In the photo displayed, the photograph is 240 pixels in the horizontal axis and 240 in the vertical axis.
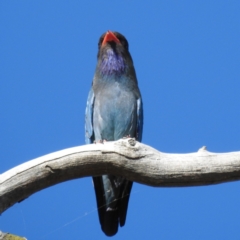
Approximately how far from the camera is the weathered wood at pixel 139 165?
4.07 metres

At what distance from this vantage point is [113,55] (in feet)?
21.1

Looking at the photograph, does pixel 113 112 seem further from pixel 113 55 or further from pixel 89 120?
pixel 113 55

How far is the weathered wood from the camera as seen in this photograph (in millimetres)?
4070

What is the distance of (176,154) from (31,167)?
1026 millimetres

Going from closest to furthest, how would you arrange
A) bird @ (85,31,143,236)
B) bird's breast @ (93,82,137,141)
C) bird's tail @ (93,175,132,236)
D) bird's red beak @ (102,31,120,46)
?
bird's tail @ (93,175,132,236)
bird @ (85,31,143,236)
bird's breast @ (93,82,137,141)
bird's red beak @ (102,31,120,46)

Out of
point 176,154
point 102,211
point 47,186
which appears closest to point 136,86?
point 102,211

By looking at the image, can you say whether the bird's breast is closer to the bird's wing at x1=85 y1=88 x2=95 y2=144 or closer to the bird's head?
the bird's wing at x1=85 y1=88 x2=95 y2=144

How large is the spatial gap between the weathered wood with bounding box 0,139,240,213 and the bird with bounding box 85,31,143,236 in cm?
138

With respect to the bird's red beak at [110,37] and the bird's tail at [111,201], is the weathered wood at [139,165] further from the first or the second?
the bird's red beak at [110,37]

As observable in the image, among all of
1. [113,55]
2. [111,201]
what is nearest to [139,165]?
[111,201]

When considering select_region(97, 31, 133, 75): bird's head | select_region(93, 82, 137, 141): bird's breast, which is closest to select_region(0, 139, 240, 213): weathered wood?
select_region(93, 82, 137, 141): bird's breast

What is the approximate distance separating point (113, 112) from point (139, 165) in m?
1.91

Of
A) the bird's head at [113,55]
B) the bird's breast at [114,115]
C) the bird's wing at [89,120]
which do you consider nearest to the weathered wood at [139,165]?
the bird's breast at [114,115]

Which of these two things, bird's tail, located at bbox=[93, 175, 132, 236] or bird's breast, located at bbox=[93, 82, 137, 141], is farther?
bird's breast, located at bbox=[93, 82, 137, 141]
